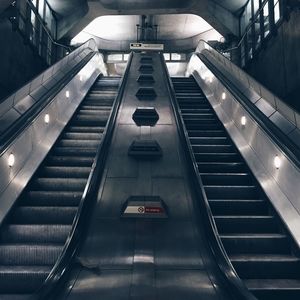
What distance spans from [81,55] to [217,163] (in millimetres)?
7155

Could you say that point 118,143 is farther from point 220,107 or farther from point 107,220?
point 220,107

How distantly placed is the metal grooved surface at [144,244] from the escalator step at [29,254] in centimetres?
45

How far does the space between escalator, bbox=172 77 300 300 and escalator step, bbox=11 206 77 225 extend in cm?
200

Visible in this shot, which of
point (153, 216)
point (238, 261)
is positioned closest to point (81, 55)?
point (153, 216)

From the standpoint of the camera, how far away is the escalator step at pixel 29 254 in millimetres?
4109

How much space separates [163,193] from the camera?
512cm

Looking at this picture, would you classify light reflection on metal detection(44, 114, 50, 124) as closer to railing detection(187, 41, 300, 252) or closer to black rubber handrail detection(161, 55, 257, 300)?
black rubber handrail detection(161, 55, 257, 300)

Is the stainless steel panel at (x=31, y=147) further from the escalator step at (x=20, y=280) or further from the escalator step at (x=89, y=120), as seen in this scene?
the escalator step at (x=20, y=280)

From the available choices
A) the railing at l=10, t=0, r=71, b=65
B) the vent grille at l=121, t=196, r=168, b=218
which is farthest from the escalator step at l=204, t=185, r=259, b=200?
the railing at l=10, t=0, r=71, b=65

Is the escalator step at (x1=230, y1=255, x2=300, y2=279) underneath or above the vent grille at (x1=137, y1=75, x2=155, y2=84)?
underneath

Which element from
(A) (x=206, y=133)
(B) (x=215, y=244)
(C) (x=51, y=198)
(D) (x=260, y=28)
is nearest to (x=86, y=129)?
(A) (x=206, y=133)

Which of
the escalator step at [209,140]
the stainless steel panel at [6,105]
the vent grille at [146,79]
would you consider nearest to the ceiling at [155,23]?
the vent grille at [146,79]

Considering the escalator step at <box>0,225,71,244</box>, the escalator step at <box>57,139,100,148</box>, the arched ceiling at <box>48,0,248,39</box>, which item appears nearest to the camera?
the escalator step at <box>0,225,71,244</box>

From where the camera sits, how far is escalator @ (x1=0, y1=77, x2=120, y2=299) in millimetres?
3785
